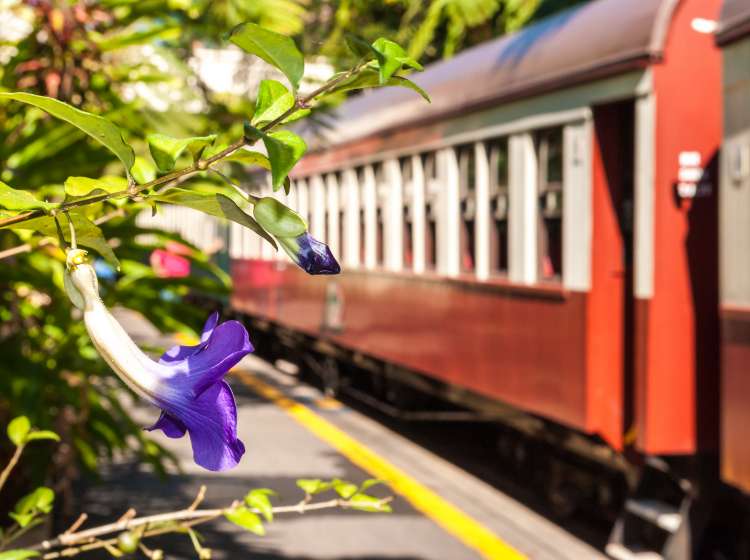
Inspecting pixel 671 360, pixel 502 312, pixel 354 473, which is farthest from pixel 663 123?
pixel 354 473

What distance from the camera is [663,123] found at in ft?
18.8

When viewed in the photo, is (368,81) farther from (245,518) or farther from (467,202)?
(467,202)

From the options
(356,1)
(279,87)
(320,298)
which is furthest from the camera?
(320,298)

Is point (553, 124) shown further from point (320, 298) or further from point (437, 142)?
point (320, 298)

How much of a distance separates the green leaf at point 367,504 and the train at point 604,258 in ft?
6.42

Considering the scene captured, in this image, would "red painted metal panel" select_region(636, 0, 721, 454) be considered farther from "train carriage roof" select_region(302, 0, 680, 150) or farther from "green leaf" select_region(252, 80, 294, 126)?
"green leaf" select_region(252, 80, 294, 126)

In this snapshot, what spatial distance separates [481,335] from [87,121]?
22.1 ft

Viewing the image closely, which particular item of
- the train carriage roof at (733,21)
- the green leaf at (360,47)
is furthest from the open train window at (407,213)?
the green leaf at (360,47)

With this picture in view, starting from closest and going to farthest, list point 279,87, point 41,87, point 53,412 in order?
point 279,87 < point 41,87 < point 53,412

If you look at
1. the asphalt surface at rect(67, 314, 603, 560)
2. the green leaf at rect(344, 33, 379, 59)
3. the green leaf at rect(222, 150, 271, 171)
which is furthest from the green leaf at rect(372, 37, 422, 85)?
the asphalt surface at rect(67, 314, 603, 560)

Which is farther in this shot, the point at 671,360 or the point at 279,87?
the point at 671,360

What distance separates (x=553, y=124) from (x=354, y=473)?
9.70 feet

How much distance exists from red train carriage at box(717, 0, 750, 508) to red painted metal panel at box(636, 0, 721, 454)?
0.45 metres

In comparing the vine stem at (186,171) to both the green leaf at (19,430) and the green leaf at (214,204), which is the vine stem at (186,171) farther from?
the green leaf at (19,430)
